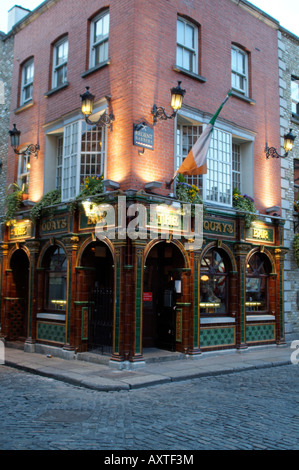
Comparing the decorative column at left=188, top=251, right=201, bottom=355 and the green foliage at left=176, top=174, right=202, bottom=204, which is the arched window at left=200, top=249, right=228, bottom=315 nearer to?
the decorative column at left=188, top=251, right=201, bottom=355

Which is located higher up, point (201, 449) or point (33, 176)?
point (33, 176)

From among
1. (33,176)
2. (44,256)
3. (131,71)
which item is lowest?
(44,256)

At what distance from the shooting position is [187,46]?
44.0ft

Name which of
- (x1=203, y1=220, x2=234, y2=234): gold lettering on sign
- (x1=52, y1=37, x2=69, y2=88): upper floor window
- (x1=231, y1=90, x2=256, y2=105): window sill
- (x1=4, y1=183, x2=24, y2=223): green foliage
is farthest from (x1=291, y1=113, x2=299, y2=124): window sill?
(x1=4, y1=183, x2=24, y2=223): green foliage

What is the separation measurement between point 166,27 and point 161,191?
4735mm

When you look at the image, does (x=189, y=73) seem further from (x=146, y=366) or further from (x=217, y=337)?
(x=146, y=366)

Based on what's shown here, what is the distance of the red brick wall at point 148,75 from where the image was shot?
1183 centimetres

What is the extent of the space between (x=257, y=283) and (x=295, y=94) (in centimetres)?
768

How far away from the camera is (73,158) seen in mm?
13344

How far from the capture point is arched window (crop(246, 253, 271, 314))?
14.7m

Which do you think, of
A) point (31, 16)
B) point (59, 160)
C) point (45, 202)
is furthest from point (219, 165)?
point (31, 16)
